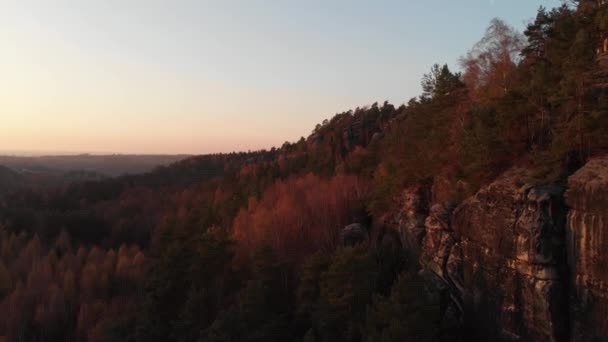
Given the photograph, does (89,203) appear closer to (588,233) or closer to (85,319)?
(85,319)

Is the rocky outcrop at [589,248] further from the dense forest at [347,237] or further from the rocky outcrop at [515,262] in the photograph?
the dense forest at [347,237]

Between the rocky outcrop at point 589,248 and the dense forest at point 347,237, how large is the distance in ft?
6.18

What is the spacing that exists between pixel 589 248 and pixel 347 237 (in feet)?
68.8

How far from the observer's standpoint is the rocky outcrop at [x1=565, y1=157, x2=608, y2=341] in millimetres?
16453

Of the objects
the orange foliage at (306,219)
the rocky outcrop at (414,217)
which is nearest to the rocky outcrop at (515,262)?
the rocky outcrop at (414,217)

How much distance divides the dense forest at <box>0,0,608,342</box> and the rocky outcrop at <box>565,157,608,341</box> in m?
1.88

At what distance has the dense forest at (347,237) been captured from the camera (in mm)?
21422

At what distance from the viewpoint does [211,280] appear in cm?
3638

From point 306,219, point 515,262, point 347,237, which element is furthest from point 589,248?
point 306,219

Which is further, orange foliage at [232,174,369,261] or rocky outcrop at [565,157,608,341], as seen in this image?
orange foliage at [232,174,369,261]

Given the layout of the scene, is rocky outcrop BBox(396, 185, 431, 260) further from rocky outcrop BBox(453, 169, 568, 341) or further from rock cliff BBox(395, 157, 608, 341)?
rocky outcrop BBox(453, 169, 568, 341)

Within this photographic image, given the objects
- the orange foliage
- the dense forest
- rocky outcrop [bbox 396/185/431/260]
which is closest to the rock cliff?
the dense forest

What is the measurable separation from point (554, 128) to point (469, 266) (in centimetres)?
800

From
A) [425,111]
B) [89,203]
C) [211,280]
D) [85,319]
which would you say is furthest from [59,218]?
[425,111]
